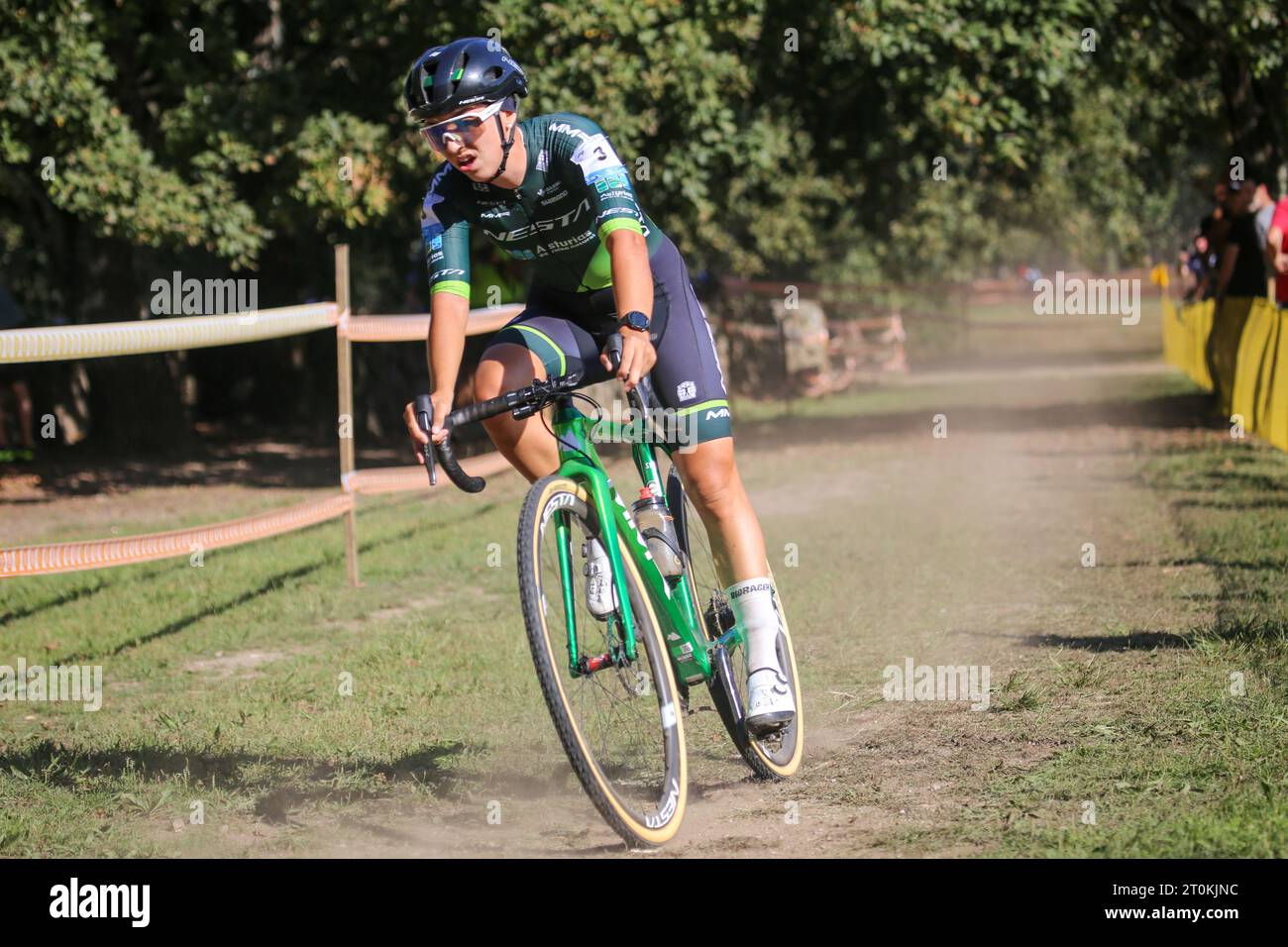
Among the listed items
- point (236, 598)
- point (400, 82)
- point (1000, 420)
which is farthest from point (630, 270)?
point (1000, 420)

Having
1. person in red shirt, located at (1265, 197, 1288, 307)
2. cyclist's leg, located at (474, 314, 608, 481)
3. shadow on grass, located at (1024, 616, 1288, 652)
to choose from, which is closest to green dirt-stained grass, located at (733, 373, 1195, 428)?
person in red shirt, located at (1265, 197, 1288, 307)

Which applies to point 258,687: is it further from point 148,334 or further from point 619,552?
point 619,552

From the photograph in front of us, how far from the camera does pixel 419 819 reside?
480 centimetres

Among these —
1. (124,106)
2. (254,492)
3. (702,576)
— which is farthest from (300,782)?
(124,106)

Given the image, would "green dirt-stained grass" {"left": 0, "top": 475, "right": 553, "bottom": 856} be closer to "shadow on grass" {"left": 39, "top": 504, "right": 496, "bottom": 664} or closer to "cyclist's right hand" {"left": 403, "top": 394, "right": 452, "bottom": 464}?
"shadow on grass" {"left": 39, "top": 504, "right": 496, "bottom": 664}

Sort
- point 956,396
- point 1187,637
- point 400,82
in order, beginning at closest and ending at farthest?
1. point 1187,637
2. point 400,82
3. point 956,396

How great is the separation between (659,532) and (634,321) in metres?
0.81

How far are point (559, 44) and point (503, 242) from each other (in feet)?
34.1

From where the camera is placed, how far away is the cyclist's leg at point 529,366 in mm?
4527

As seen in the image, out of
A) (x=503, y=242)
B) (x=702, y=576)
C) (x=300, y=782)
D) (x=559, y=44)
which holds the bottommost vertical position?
(x=300, y=782)

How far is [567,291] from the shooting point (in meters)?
4.89

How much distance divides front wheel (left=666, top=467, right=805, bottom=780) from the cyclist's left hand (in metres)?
0.86

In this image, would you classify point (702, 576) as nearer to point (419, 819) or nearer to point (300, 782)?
point (419, 819)

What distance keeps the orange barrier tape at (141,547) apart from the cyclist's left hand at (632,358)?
3154mm
